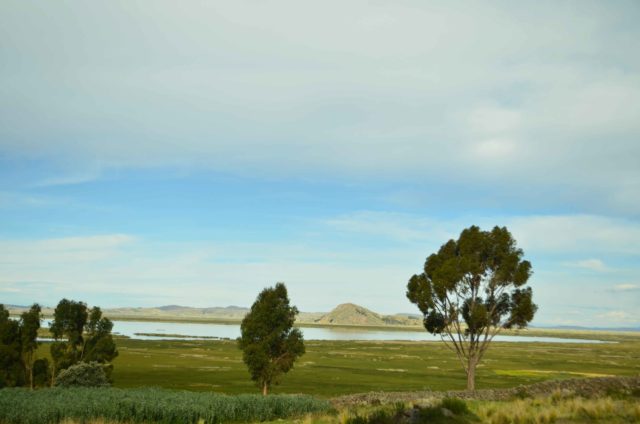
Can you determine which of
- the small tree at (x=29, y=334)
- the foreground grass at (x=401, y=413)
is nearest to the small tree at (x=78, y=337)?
the small tree at (x=29, y=334)

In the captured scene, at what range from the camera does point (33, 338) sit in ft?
168

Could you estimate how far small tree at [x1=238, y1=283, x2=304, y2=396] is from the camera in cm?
4503

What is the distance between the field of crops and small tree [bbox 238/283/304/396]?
46.9 ft

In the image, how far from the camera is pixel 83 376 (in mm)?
44156

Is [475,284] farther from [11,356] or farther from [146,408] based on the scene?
[11,356]

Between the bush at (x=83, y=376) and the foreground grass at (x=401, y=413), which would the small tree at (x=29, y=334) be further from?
the foreground grass at (x=401, y=413)

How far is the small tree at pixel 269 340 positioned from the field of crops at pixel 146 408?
1431cm

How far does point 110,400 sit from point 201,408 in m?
4.55

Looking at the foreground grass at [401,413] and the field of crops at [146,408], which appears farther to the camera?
the field of crops at [146,408]

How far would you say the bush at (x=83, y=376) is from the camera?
4362cm

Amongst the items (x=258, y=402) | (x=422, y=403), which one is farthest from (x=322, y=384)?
(x=422, y=403)

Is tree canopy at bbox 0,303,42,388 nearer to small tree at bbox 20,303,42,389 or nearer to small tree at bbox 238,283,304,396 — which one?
small tree at bbox 20,303,42,389

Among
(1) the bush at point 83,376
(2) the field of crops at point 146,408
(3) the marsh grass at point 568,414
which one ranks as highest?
(3) the marsh grass at point 568,414

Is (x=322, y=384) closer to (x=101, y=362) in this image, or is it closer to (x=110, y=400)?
(x=101, y=362)
